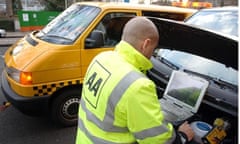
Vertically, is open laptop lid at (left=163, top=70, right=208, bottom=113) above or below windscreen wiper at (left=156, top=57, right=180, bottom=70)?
below

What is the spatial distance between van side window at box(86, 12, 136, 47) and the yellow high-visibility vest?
238 centimetres

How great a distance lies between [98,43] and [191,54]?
1.73 meters

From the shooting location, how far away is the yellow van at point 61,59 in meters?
3.68

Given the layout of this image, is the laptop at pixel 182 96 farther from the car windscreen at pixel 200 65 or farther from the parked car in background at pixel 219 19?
the parked car in background at pixel 219 19

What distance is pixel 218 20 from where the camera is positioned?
3.73 m

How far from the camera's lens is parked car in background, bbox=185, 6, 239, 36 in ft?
11.2

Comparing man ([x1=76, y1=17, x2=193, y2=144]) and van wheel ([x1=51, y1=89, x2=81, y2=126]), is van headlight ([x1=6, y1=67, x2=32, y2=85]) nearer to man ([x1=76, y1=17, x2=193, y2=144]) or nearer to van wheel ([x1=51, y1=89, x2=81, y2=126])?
van wheel ([x1=51, y1=89, x2=81, y2=126])

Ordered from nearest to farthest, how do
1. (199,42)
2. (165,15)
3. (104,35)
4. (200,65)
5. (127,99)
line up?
(127,99), (199,42), (200,65), (104,35), (165,15)

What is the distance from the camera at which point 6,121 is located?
4297 mm

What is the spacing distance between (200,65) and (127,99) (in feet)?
3.69

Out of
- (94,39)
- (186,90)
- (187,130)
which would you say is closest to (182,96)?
(186,90)

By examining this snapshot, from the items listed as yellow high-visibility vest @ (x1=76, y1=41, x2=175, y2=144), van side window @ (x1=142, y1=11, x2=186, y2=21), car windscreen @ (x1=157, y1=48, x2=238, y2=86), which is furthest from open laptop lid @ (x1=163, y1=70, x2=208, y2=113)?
van side window @ (x1=142, y1=11, x2=186, y2=21)

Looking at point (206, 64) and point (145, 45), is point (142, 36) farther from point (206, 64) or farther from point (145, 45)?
point (206, 64)

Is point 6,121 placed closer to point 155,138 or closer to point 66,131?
point 66,131
